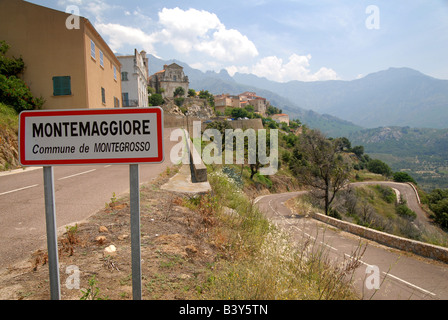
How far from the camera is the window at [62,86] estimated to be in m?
17.2

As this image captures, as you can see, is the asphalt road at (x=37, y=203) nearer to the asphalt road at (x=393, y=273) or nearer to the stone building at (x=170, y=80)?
the asphalt road at (x=393, y=273)

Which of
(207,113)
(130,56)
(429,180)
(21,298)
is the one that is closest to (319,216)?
(21,298)

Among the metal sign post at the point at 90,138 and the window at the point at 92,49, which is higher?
the window at the point at 92,49

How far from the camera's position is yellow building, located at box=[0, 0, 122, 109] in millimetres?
16750

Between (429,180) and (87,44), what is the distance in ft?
499

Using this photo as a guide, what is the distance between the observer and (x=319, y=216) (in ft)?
60.8

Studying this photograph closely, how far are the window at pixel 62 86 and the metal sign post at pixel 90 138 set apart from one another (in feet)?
59.4

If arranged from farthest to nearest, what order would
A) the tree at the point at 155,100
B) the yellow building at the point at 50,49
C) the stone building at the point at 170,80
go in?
the stone building at the point at 170,80
the tree at the point at 155,100
the yellow building at the point at 50,49

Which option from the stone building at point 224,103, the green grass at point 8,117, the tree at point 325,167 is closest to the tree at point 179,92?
the stone building at point 224,103

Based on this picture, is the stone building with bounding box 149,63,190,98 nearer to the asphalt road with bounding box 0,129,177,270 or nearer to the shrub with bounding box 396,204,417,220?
the shrub with bounding box 396,204,417,220

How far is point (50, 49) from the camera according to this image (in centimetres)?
1698

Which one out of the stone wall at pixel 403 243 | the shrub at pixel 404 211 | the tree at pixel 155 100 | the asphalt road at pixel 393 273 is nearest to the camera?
the asphalt road at pixel 393 273

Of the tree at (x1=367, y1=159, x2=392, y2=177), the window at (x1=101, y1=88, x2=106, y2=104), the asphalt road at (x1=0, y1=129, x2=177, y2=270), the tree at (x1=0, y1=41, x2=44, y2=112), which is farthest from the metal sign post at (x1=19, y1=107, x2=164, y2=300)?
the tree at (x1=367, y1=159, x2=392, y2=177)

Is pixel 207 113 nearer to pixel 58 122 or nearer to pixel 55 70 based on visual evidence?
pixel 55 70
